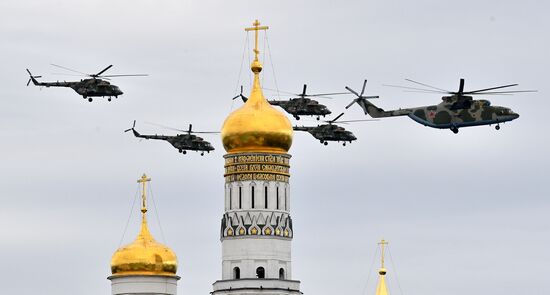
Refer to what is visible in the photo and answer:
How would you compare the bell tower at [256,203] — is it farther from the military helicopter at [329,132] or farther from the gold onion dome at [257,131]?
the military helicopter at [329,132]

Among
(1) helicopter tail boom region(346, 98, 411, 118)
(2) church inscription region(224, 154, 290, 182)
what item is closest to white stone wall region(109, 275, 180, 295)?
(2) church inscription region(224, 154, 290, 182)

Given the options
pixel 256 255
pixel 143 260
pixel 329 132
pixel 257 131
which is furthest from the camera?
pixel 329 132

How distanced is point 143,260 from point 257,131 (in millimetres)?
8845

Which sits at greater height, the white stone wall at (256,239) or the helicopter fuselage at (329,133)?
the helicopter fuselage at (329,133)

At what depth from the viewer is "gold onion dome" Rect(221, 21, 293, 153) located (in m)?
140

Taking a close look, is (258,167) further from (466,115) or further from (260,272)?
(466,115)

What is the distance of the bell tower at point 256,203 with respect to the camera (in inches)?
5487

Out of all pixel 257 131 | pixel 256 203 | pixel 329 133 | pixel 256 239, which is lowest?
pixel 256 239

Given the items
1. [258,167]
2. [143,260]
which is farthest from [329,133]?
[143,260]

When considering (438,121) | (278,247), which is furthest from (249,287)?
(438,121)

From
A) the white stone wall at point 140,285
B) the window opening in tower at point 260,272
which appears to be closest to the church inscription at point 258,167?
the window opening in tower at point 260,272

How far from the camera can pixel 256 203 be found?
459 feet

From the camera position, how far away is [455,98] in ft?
463

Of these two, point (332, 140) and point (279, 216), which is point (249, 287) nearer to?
point (279, 216)
